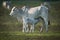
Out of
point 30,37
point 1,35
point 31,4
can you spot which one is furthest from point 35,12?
point 1,35

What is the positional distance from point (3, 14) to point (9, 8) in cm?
13

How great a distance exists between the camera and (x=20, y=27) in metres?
3.17

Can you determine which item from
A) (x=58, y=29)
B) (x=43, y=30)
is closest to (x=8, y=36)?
(x=43, y=30)

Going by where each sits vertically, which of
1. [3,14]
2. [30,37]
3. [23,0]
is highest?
[23,0]

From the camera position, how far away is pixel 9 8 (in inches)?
125

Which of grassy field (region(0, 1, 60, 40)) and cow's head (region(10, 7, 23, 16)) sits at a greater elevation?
cow's head (region(10, 7, 23, 16))

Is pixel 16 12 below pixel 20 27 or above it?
above

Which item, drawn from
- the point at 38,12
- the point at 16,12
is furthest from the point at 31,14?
the point at 16,12

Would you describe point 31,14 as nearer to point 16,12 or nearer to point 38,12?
point 38,12

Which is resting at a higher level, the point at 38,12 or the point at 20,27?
the point at 38,12

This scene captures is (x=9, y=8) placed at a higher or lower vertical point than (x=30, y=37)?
higher

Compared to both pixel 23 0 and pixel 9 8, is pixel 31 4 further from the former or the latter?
pixel 9 8

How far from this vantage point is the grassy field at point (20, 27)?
3.14 meters

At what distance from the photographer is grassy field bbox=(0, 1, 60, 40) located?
3.14 m
